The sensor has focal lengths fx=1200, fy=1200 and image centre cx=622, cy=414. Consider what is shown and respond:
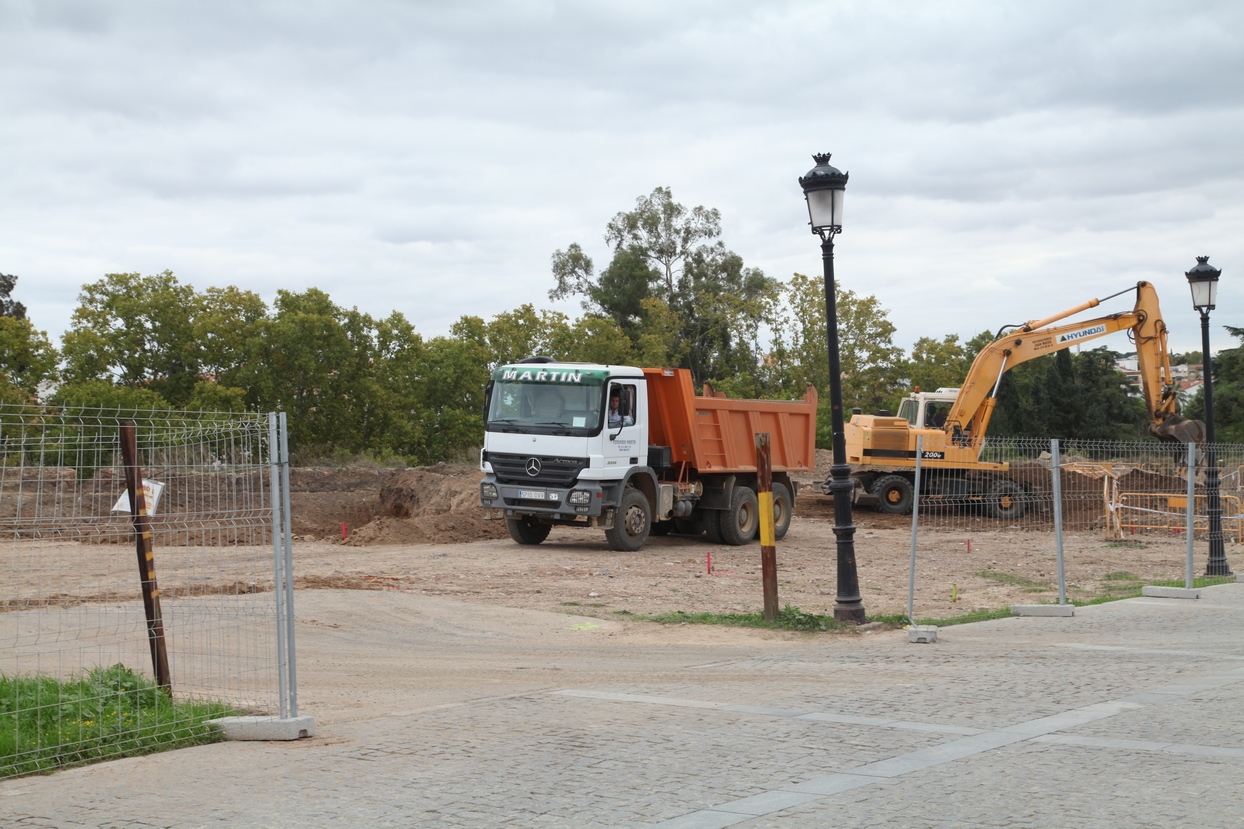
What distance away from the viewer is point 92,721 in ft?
23.9

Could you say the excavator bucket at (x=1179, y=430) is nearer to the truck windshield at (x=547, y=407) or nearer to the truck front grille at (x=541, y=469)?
the truck windshield at (x=547, y=407)

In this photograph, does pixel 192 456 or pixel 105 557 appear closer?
pixel 192 456

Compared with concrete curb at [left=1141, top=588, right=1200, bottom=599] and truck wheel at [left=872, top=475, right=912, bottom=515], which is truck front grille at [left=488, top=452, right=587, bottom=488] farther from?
truck wheel at [left=872, top=475, right=912, bottom=515]

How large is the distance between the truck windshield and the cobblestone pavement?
388 inches

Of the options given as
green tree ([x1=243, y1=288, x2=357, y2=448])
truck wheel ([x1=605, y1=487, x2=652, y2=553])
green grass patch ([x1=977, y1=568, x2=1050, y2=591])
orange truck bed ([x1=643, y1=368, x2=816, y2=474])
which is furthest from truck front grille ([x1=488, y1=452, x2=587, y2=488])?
green tree ([x1=243, y1=288, x2=357, y2=448])

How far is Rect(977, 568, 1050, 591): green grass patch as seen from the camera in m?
18.3

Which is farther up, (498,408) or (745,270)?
(745,270)

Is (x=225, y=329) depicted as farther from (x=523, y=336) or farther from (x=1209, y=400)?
(x=1209, y=400)

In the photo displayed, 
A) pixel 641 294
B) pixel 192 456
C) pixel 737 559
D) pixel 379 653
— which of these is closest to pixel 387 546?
pixel 737 559

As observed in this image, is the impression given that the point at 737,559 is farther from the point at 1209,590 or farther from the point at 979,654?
the point at 979,654

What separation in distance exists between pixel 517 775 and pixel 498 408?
14686mm

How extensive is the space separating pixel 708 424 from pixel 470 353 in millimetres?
27878

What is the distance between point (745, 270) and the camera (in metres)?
70.6

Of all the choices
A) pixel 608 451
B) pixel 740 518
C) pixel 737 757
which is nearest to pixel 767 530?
pixel 737 757
